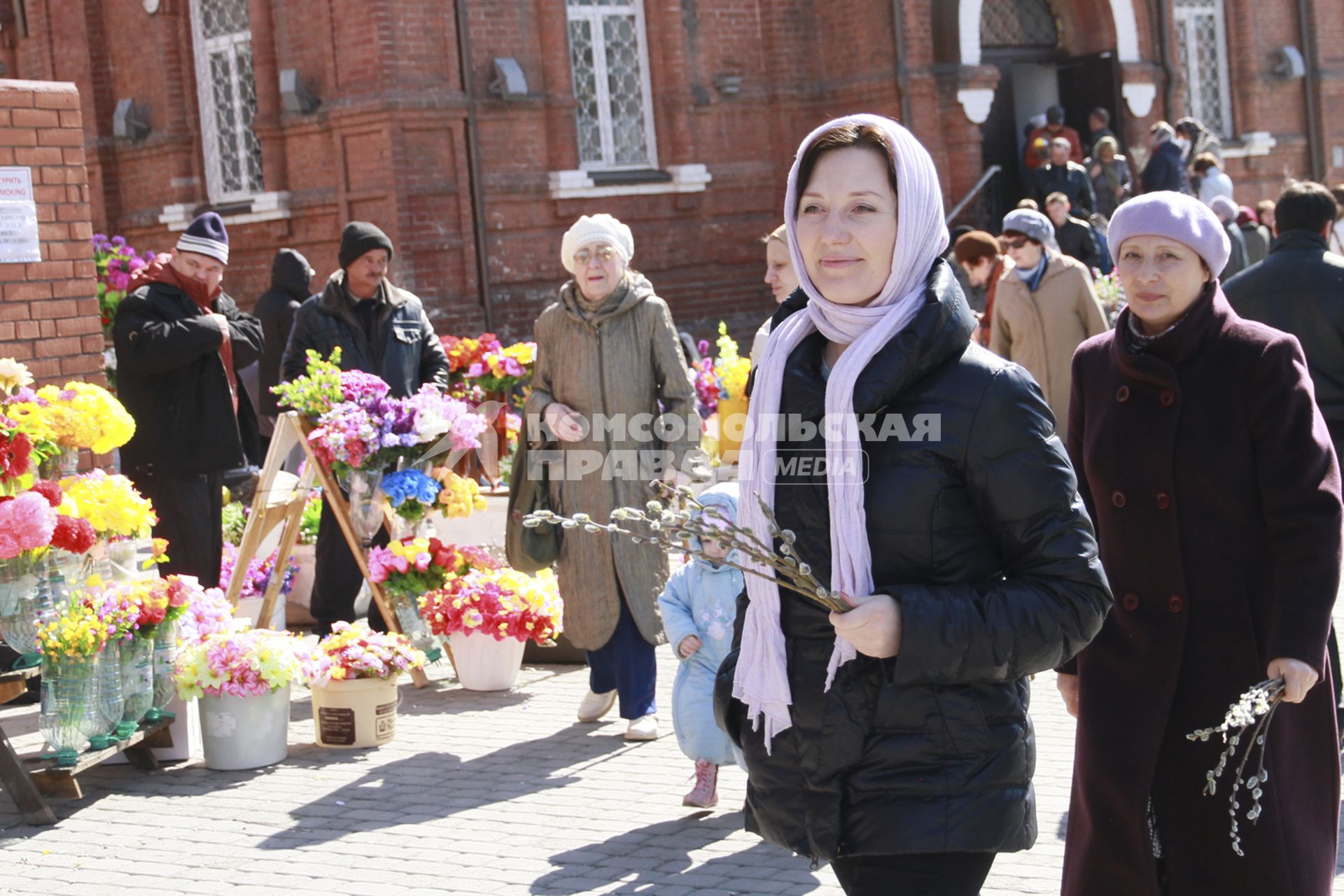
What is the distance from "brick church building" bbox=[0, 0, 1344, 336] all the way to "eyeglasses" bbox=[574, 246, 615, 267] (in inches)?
343

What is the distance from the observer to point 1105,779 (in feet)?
12.6

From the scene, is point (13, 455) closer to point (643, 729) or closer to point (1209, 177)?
point (643, 729)

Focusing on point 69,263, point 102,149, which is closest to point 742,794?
point 69,263

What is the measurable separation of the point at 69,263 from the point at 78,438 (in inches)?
80.4

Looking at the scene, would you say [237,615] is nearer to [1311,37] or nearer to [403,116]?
[403,116]

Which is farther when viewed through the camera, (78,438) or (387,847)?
(78,438)

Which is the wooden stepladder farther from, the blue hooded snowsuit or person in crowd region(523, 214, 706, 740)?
the blue hooded snowsuit

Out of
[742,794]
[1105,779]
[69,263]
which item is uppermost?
[69,263]

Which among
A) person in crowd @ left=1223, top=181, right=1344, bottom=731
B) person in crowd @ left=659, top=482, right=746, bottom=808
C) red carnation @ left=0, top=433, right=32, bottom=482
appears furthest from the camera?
person in crowd @ left=1223, top=181, right=1344, bottom=731

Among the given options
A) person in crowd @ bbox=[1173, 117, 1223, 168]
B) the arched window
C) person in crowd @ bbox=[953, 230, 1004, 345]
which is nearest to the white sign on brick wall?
person in crowd @ bbox=[953, 230, 1004, 345]

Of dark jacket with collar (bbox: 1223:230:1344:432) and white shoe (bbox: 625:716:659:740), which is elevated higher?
dark jacket with collar (bbox: 1223:230:1344:432)

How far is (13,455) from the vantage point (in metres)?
5.85

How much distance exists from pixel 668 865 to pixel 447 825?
0.95m

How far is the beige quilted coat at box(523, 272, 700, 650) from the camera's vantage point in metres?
6.87
